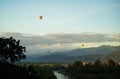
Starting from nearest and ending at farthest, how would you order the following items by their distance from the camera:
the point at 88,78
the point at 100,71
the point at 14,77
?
1. the point at 14,77
2. the point at 88,78
3. the point at 100,71

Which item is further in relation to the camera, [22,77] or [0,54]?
[0,54]

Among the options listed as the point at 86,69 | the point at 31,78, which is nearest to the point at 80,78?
the point at 86,69

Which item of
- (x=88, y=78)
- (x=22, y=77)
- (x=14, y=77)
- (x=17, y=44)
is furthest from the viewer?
(x=88, y=78)

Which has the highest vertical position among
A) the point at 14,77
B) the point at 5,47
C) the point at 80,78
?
the point at 5,47

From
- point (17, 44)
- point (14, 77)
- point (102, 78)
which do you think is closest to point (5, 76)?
point (14, 77)

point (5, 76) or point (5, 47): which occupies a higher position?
point (5, 47)

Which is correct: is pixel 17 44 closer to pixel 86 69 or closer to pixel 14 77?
pixel 14 77
